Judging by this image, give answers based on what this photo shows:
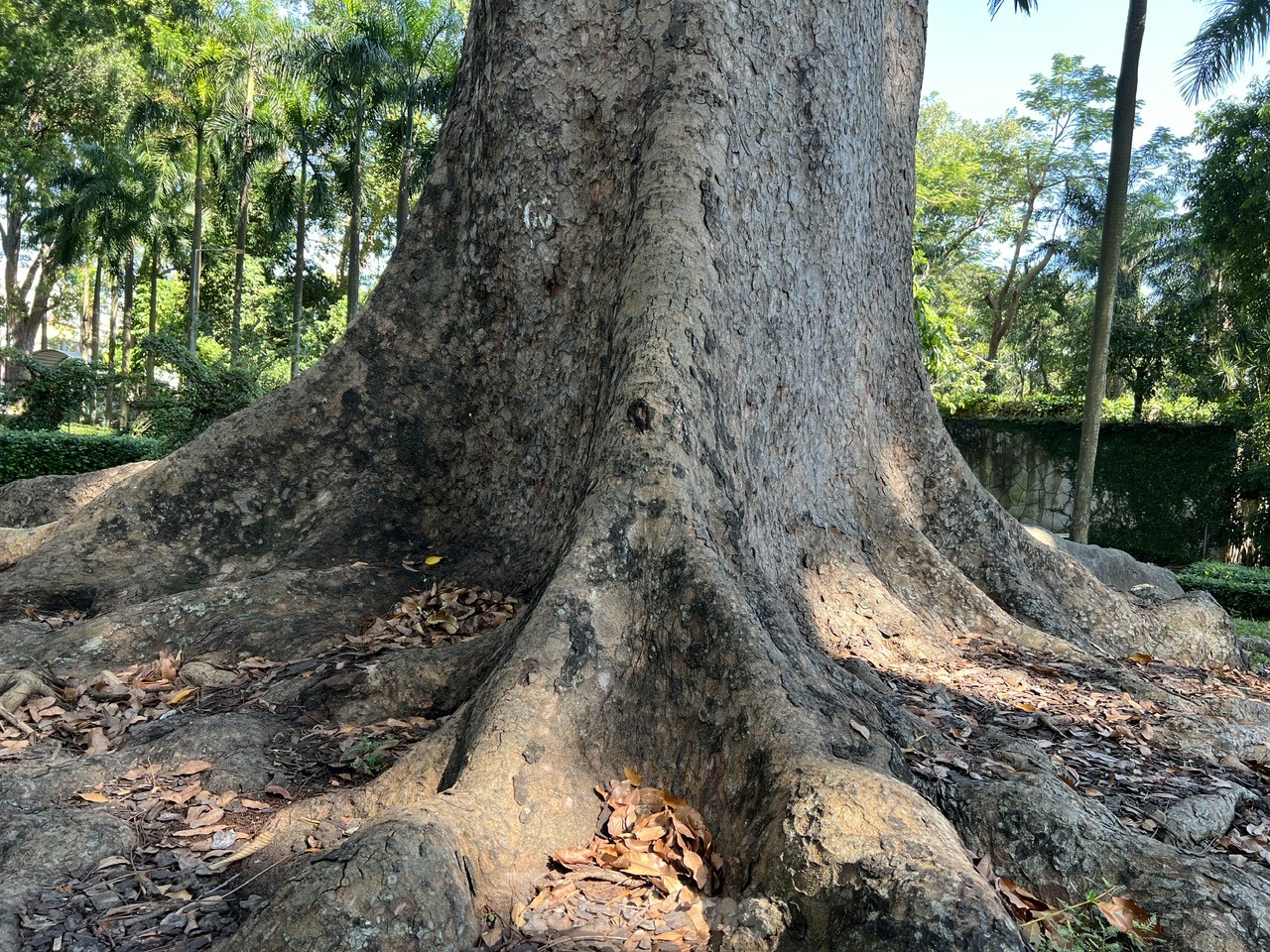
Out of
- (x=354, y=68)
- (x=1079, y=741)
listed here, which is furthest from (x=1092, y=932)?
(x=354, y=68)

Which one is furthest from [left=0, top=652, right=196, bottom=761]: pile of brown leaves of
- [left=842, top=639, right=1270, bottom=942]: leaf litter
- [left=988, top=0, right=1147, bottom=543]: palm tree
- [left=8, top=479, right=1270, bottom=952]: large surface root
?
[left=988, top=0, right=1147, bottom=543]: palm tree

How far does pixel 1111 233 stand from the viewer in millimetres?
12852

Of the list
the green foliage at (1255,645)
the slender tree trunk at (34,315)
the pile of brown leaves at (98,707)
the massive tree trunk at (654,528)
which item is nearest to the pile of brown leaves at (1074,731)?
the massive tree trunk at (654,528)

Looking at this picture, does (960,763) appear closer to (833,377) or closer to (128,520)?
(833,377)

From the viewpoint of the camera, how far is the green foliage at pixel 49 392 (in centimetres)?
1944

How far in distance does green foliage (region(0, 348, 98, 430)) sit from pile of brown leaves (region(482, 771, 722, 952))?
20.9 m

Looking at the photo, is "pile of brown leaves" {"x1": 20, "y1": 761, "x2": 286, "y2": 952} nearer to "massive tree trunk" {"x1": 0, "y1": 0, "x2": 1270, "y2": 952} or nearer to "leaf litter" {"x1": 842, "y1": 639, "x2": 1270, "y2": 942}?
"massive tree trunk" {"x1": 0, "y1": 0, "x2": 1270, "y2": 952}

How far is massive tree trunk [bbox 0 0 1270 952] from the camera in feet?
7.34

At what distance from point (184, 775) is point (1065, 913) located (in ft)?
8.41

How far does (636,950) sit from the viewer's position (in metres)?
2.09

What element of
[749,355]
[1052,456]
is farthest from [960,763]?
[1052,456]

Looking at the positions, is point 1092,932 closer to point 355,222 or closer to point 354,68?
point 354,68

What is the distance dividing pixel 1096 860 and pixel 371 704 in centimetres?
233

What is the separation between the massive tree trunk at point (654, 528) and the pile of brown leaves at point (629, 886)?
7cm
